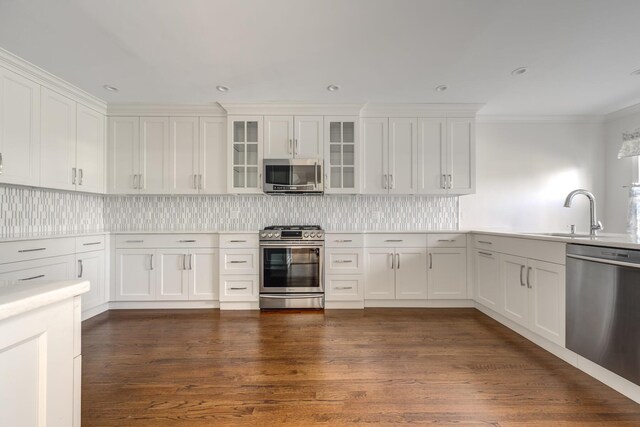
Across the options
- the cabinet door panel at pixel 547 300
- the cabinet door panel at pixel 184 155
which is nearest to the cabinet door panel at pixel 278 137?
the cabinet door panel at pixel 184 155

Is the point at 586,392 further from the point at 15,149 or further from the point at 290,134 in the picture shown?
the point at 15,149

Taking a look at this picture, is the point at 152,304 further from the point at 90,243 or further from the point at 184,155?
the point at 184,155

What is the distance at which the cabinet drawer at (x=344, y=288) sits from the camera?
3.40 metres

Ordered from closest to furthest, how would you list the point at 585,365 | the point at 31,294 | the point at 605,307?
1. the point at 31,294
2. the point at 605,307
3. the point at 585,365

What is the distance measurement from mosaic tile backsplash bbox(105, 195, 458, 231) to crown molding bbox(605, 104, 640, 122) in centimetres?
226

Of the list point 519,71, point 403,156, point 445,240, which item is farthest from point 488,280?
point 519,71

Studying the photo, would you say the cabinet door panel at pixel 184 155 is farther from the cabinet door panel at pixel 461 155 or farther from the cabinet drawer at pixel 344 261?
the cabinet door panel at pixel 461 155

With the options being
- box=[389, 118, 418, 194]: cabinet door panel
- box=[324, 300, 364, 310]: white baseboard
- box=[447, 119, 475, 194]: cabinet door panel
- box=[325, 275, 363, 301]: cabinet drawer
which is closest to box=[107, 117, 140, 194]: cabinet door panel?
box=[325, 275, 363, 301]: cabinet drawer

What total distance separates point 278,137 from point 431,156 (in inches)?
75.4

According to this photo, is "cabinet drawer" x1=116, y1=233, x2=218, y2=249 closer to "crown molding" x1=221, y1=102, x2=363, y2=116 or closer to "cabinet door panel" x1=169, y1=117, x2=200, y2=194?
"cabinet door panel" x1=169, y1=117, x2=200, y2=194

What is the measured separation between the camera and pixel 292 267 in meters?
3.38

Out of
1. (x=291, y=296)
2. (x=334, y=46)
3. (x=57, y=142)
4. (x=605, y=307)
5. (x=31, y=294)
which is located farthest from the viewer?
(x=291, y=296)

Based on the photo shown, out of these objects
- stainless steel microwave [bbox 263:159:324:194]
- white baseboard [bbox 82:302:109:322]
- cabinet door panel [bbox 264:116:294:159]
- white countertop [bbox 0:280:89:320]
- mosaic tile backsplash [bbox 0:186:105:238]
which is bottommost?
white baseboard [bbox 82:302:109:322]

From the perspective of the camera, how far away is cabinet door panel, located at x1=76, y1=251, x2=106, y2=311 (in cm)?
299
